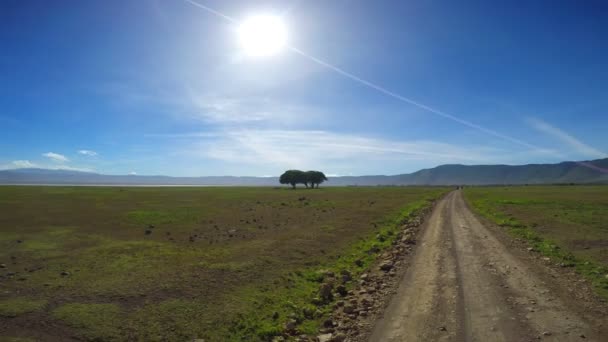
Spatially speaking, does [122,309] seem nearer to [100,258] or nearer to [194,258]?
[194,258]

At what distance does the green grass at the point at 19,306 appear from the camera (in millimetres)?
8913

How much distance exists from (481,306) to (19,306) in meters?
13.6

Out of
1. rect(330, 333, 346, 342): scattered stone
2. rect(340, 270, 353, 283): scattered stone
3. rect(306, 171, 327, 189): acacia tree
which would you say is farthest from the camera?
rect(306, 171, 327, 189): acacia tree

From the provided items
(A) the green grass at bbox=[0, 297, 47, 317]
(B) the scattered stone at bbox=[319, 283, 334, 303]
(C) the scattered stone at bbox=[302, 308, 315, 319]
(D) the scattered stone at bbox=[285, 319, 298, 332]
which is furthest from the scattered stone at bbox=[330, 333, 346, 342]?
(A) the green grass at bbox=[0, 297, 47, 317]

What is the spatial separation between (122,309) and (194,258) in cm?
596

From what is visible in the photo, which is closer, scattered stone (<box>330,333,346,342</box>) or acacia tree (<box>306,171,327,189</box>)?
scattered stone (<box>330,333,346,342</box>)

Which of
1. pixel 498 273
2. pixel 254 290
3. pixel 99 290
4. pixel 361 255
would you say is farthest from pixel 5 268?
pixel 498 273

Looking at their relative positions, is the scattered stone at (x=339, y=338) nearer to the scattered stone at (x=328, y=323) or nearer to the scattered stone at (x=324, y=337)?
the scattered stone at (x=324, y=337)

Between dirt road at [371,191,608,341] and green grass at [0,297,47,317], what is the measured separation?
10.0 metres

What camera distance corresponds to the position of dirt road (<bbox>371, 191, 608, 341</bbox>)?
7004 millimetres

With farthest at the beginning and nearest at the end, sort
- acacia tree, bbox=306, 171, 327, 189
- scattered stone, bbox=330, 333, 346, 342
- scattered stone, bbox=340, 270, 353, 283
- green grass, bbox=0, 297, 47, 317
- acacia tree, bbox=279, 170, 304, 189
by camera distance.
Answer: acacia tree, bbox=306, 171, 327, 189 < acacia tree, bbox=279, 170, 304, 189 < scattered stone, bbox=340, 270, 353, 283 < green grass, bbox=0, 297, 47, 317 < scattered stone, bbox=330, 333, 346, 342

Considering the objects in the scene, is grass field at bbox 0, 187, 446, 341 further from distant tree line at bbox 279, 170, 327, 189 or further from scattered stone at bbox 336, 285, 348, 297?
distant tree line at bbox 279, 170, 327, 189

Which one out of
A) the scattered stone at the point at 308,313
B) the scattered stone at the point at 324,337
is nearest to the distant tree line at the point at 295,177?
the scattered stone at the point at 308,313

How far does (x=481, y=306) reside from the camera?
27.6 ft
